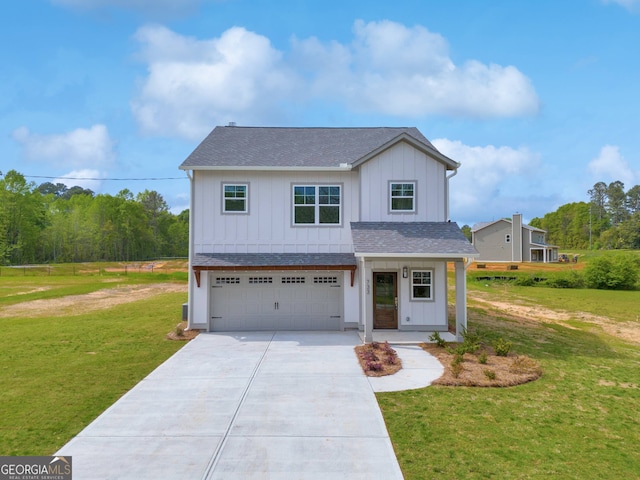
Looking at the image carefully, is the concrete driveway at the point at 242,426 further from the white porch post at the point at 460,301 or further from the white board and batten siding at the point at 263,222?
the white board and batten siding at the point at 263,222

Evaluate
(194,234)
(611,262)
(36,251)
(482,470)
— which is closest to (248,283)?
(194,234)

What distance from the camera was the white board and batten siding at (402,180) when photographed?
13750 millimetres

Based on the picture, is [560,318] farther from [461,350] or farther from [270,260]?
[270,260]


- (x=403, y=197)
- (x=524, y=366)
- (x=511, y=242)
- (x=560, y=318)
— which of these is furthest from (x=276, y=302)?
(x=511, y=242)

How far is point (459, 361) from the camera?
9.78 m

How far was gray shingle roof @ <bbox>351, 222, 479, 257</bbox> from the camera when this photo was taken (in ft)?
39.7

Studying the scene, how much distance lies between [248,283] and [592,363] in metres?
10.9

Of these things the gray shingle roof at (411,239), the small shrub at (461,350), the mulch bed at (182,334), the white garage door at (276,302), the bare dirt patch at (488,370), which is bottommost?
the bare dirt patch at (488,370)

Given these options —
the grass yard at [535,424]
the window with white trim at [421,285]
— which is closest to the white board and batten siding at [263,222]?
the window with white trim at [421,285]

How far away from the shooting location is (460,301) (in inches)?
487

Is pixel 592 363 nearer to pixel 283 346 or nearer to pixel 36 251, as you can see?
pixel 283 346

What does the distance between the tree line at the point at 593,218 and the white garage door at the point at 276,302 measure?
100658mm

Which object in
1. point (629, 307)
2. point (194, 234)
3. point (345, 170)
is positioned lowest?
point (629, 307)

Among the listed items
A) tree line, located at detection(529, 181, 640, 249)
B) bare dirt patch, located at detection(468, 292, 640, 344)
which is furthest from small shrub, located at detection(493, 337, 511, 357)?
tree line, located at detection(529, 181, 640, 249)
